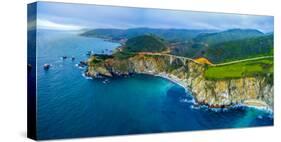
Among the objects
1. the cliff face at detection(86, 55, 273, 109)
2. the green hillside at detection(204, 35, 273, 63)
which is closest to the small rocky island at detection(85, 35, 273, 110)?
the cliff face at detection(86, 55, 273, 109)

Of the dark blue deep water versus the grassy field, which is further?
the grassy field

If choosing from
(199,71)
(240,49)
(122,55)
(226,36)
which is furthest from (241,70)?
(122,55)

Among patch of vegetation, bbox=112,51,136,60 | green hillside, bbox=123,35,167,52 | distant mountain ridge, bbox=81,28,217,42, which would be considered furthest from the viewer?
green hillside, bbox=123,35,167,52

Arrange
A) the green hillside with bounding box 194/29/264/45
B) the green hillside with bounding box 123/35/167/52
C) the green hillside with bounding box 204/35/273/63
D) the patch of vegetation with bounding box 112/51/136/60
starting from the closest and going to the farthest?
the patch of vegetation with bounding box 112/51/136/60 < the green hillside with bounding box 123/35/167/52 < the green hillside with bounding box 194/29/264/45 < the green hillside with bounding box 204/35/273/63

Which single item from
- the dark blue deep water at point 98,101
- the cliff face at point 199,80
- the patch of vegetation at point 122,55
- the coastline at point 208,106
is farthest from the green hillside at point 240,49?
the patch of vegetation at point 122,55

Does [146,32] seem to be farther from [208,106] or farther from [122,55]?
[208,106]

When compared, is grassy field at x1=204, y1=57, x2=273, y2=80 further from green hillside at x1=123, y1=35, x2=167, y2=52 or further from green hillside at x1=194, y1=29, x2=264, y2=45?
green hillside at x1=123, y1=35, x2=167, y2=52

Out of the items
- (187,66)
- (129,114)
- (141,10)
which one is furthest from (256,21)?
(129,114)

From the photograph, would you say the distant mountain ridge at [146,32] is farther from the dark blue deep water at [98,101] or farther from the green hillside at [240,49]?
the green hillside at [240,49]
